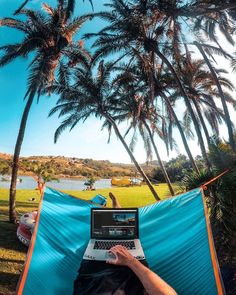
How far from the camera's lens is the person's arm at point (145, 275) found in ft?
7.32

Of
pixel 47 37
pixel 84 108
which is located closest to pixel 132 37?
pixel 47 37

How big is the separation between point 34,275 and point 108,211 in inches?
46.0

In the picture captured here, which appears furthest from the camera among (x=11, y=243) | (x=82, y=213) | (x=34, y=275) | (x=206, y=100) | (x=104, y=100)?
(x=206, y=100)

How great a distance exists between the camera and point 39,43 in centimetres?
976

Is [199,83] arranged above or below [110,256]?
above

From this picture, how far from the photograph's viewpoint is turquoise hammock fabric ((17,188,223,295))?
279 cm

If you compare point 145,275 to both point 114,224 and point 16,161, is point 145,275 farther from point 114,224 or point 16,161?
point 16,161

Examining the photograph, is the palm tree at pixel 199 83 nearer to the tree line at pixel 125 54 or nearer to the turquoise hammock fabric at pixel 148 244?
the tree line at pixel 125 54

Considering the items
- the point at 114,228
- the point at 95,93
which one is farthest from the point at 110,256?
the point at 95,93

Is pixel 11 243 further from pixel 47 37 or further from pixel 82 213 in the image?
pixel 47 37

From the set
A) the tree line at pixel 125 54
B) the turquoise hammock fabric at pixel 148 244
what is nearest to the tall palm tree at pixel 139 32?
the tree line at pixel 125 54

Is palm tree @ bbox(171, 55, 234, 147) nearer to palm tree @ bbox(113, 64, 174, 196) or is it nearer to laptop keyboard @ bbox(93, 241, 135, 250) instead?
palm tree @ bbox(113, 64, 174, 196)

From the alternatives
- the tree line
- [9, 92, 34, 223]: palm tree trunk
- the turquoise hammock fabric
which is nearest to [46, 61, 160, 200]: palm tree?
the tree line

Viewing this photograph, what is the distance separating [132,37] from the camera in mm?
10742
